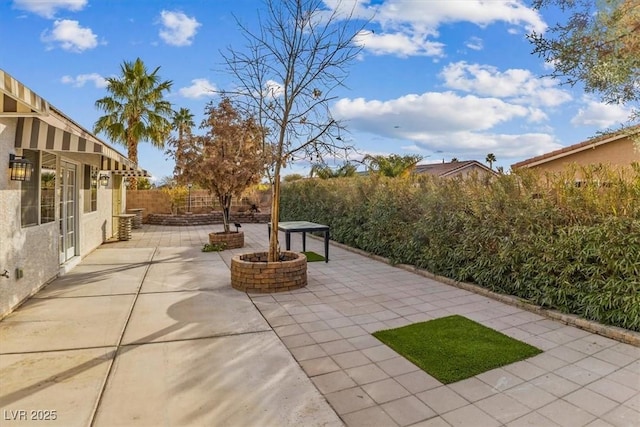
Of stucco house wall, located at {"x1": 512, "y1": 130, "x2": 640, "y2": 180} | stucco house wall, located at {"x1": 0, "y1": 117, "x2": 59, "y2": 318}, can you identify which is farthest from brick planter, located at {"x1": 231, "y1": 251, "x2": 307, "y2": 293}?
stucco house wall, located at {"x1": 512, "y1": 130, "x2": 640, "y2": 180}

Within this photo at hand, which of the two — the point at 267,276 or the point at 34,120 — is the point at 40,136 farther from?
the point at 267,276

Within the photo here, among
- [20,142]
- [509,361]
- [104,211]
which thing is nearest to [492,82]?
[509,361]

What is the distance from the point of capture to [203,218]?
21.1 meters

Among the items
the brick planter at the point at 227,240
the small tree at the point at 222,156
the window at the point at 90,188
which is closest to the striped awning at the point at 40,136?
the window at the point at 90,188

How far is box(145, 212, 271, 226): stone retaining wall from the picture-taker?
2038cm

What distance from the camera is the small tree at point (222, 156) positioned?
11641 mm

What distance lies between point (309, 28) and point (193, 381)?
20.9 feet

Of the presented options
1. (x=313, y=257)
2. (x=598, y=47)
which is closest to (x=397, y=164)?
(x=313, y=257)

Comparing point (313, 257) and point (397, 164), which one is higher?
point (397, 164)

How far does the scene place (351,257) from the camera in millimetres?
10438

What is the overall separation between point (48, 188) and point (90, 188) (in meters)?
3.85

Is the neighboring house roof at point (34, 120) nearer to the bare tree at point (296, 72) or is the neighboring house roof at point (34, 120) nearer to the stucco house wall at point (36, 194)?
the stucco house wall at point (36, 194)

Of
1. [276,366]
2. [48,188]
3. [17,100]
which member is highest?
[17,100]

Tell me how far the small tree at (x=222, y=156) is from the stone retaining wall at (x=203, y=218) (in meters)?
9.01
